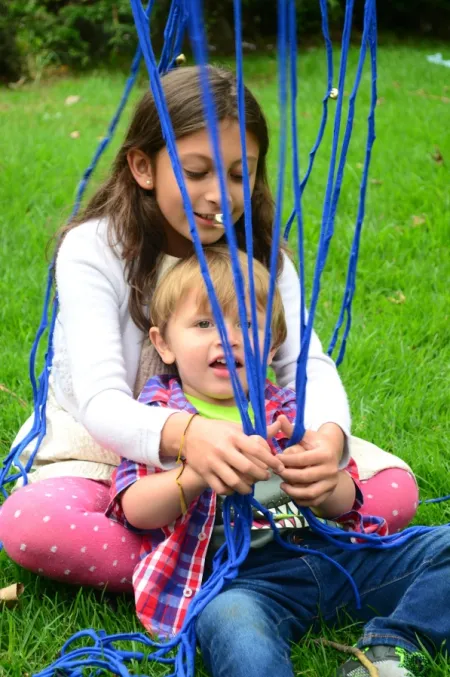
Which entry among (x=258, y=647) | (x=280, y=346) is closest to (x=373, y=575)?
(x=258, y=647)

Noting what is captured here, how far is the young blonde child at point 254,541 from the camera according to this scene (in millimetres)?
1432

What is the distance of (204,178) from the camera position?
1704mm

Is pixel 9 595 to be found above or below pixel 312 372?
below

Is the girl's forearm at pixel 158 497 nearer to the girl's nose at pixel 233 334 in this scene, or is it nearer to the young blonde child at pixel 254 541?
the young blonde child at pixel 254 541

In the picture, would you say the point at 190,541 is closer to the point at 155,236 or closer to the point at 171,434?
the point at 171,434

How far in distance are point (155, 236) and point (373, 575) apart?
0.78 metres

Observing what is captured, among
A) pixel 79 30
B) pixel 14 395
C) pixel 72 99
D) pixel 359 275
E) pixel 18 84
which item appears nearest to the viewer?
pixel 14 395

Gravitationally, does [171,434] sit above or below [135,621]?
above

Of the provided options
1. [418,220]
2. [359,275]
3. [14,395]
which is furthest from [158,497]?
[418,220]

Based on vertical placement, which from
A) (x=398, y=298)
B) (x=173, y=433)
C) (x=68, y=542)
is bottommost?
(x=398, y=298)

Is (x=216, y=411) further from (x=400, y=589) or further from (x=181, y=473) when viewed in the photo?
(x=400, y=589)

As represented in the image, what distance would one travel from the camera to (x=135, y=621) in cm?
163

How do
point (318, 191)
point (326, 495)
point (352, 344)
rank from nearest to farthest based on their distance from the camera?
point (326, 495) < point (352, 344) < point (318, 191)

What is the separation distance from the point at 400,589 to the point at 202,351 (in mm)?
530
